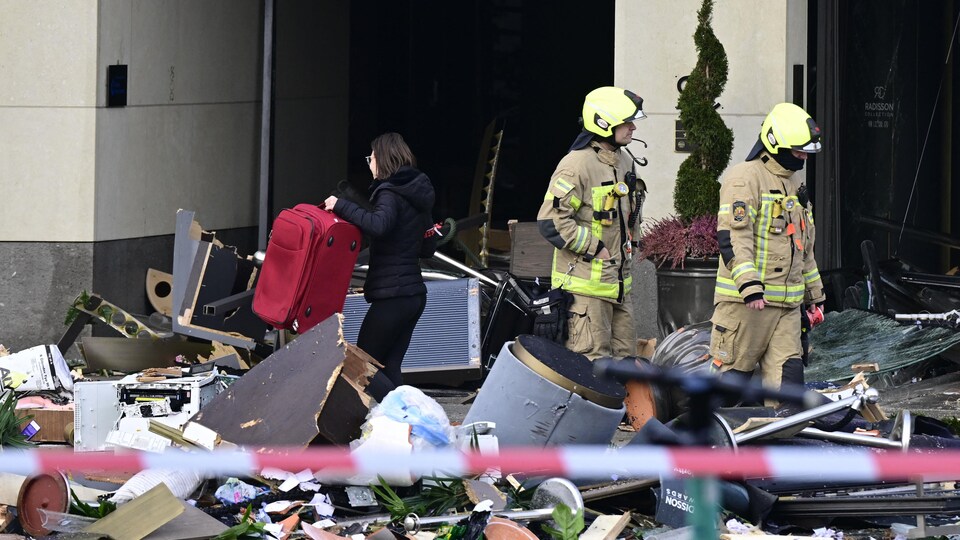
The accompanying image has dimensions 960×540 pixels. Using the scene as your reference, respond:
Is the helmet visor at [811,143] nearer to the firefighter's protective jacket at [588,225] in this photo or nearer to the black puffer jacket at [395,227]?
the firefighter's protective jacket at [588,225]

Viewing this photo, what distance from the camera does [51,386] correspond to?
7.79 meters

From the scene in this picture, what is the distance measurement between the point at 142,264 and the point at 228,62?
195 cm

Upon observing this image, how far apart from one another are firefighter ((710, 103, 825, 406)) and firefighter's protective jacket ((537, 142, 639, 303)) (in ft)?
1.96

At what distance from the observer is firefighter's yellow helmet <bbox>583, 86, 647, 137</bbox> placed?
743cm

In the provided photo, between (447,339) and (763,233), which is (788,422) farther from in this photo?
(447,339)

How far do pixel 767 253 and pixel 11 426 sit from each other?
386 cm

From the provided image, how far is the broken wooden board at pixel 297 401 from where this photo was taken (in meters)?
6.13

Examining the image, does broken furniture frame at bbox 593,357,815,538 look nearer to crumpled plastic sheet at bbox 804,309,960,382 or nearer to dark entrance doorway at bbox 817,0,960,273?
A: crumpled plastic sheet at bbox 804,309,960,382

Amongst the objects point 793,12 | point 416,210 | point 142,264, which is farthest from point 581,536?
point 142,264

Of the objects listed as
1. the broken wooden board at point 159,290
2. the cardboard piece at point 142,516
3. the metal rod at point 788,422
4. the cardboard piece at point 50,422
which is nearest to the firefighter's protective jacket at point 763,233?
the metal rod at point 788,422

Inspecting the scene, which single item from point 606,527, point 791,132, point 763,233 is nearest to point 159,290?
point 763,233

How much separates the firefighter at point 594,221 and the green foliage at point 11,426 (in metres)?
2.83

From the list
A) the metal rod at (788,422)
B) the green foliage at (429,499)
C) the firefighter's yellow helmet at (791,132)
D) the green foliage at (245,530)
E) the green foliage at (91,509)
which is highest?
the firefighter's yellow helmet at (791,132)

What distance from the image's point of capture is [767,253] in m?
7.13
